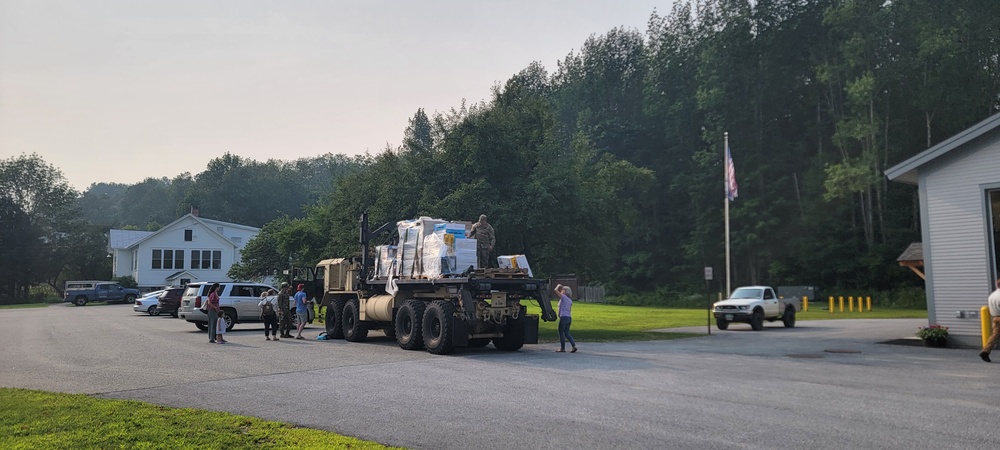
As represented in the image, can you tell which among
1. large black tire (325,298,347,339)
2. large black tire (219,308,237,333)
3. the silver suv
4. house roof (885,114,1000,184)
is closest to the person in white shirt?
house roof (885,114,1000,184)

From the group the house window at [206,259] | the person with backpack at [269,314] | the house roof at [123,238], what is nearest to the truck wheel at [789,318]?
the person with backpack at [269,314]

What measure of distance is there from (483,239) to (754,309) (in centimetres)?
1400

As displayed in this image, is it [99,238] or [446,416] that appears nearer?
[446,416]

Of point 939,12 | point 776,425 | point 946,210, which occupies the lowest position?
point 776,425

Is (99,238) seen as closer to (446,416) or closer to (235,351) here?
(235,351)

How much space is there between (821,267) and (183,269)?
178 ft

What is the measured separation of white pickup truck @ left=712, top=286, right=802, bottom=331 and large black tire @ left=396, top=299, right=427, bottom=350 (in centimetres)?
1462

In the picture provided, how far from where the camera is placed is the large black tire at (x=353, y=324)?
21.1 metres

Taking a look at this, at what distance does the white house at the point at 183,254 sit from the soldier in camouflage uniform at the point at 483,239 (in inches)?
1977

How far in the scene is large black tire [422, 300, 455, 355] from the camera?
16.7 meters

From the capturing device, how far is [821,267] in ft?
189

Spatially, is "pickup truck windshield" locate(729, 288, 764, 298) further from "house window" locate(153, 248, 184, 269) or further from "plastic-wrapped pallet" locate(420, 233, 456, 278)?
"house window" locate(153, 248, 184, 269)

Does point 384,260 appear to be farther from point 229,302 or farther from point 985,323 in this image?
point 985,323

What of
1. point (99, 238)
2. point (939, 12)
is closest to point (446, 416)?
point (939, 12)
